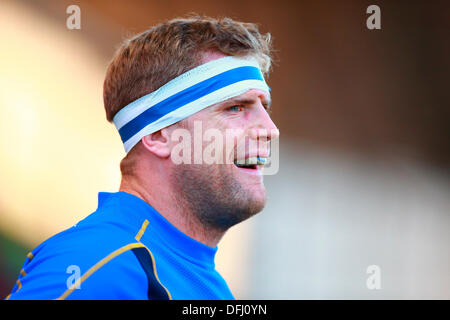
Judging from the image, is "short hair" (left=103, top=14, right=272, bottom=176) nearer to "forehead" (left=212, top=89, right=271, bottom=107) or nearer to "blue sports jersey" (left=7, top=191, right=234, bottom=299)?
"forehead" (left=212, top=89, right=271, bottom=107)

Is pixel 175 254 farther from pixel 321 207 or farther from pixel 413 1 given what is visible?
pixel 413 1

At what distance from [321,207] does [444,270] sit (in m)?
1.36

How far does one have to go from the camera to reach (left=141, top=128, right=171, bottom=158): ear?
1943 mm

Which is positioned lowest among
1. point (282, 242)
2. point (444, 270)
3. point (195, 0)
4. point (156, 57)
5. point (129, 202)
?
point (444, 270)

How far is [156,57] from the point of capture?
202 cm

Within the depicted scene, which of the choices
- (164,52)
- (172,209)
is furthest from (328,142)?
(172,209)

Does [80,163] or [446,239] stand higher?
[80,163]

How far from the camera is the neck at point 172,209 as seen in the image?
1.88 meters

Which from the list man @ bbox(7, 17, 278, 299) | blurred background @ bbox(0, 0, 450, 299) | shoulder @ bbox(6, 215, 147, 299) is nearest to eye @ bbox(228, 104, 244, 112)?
man @ bbox(7, 17, 278, 299)

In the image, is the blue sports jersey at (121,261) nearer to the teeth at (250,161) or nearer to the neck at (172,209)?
the neck at (172,209)

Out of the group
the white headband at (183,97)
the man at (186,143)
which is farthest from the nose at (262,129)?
the white headband at (183,97)

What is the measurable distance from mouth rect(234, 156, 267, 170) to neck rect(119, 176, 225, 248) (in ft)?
0.77
